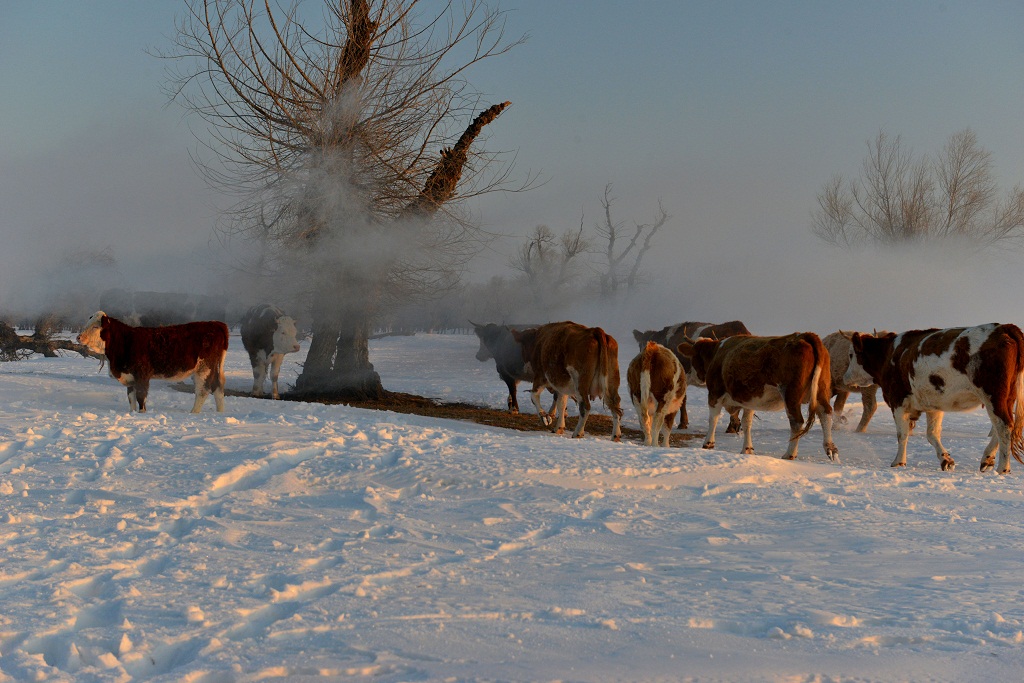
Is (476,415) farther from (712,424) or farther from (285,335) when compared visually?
(712,424)

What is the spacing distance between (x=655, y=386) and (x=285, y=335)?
865 centimetres

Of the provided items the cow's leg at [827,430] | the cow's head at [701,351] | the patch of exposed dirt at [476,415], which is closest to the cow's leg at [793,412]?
the cow's leg at [827,430]

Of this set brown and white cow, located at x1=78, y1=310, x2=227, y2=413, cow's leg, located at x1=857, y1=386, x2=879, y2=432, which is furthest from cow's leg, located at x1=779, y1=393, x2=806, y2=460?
brown and white cow, located at x1=78, y1=310, x2=227, y2=413

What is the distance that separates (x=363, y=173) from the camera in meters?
18.0

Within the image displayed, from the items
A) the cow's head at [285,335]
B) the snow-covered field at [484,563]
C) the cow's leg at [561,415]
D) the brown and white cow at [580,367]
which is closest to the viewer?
the snow-covered field at [484,563]

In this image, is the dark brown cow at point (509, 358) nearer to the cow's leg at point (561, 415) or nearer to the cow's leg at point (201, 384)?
the cow's leg at point (561, 415)

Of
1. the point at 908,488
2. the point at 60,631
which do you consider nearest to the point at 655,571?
the point at 60,631

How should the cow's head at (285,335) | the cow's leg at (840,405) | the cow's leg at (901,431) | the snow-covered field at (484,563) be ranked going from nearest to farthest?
the snow-covered field at (484,563) < the cow's leg at (901,431) < the cow's leg at (840,405) < the cow's head at (285,335)

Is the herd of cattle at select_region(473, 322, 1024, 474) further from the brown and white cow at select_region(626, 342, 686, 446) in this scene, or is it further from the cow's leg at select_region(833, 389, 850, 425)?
the cow's leg at select_region(833, 389, 850, 425)

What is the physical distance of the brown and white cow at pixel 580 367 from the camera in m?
11.8

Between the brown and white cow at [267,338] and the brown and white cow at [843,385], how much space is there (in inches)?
415

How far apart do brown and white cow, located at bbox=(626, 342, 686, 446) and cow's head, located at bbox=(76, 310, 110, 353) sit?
7198 mm

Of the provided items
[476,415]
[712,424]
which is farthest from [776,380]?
[476,415]

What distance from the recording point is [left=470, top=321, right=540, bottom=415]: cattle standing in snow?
16.9 m
